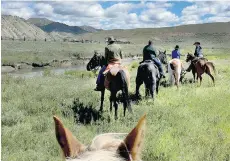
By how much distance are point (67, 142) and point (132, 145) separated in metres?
0.32

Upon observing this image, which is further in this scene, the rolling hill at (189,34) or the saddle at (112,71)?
the rolling hill at (189,34)

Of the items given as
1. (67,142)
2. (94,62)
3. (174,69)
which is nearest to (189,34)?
(174,69)

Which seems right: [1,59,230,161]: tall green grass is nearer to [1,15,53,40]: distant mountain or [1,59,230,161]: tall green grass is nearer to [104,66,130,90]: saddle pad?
[104,66,130,90]: saddle pad

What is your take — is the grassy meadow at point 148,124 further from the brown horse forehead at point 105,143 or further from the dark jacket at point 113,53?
the brown horse forehead at point 105,143

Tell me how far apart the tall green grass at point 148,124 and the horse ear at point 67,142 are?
492cm

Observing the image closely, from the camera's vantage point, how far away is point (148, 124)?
9.12 metres

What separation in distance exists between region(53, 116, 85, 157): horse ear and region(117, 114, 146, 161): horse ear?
0.22 metres

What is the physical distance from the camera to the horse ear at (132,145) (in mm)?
1645

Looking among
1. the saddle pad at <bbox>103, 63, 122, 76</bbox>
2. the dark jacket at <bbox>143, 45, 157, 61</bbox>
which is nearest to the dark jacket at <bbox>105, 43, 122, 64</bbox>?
the saddle pad at <bbox>103, 63, 122, 76</bbox>

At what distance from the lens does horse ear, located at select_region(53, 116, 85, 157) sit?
1.73 m

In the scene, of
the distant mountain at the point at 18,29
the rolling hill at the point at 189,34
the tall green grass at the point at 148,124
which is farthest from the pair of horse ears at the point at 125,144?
the distant mountain at the point at 18,29

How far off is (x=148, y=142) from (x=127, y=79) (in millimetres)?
2734

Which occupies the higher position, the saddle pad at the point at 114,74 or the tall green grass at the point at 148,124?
the saddle pad at the point at 114,74

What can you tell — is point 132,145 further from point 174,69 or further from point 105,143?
point 174,69
